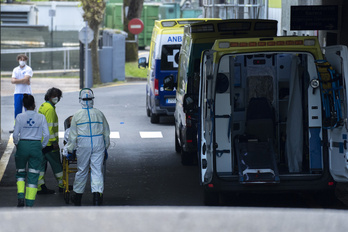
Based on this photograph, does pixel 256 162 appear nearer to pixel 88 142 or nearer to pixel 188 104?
pixel 188 104

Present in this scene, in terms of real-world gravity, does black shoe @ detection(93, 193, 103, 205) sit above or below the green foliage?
above

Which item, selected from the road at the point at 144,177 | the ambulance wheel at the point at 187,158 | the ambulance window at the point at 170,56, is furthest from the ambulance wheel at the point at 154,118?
the ambulance wheel at the point at 187,158

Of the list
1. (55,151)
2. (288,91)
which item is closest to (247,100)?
(288,91)

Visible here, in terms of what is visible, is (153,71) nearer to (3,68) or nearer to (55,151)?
(55,151)

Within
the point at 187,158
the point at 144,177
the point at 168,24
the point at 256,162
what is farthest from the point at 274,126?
the point at 168,24

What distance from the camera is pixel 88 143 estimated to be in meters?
11.8

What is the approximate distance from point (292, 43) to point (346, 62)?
2.33ft

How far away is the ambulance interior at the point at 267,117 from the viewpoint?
1131 cm

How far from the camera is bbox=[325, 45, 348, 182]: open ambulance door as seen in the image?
10.9 metres

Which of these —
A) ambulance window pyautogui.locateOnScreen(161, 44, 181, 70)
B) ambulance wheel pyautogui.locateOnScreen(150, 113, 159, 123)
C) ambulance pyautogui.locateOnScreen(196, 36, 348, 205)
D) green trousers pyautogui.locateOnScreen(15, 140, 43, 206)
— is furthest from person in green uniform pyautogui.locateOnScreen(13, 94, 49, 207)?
ambulance wheel pyautogui.locateOnScreen(150, 113, 159, 123)

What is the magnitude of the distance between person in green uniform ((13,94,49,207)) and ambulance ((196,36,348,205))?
7.18ft

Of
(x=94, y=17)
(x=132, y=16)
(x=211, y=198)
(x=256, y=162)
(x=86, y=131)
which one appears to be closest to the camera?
(x=211, y=198)

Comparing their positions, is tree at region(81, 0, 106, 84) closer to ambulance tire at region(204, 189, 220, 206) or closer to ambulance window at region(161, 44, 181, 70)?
ambulance window at region(161, 44, 181, 70)

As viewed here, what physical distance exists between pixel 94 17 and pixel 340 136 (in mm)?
24157
